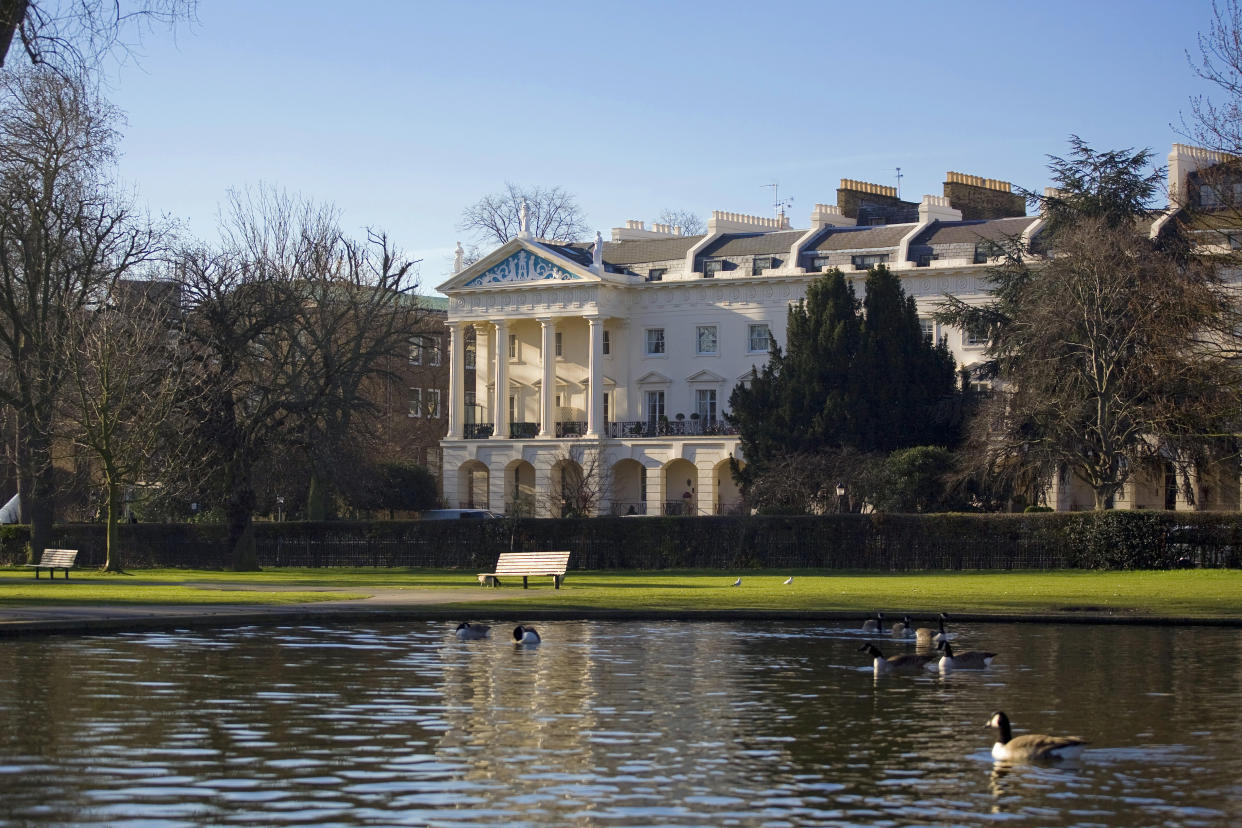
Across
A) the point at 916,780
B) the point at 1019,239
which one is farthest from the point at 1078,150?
the point at 916,780

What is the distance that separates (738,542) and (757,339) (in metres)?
34.4

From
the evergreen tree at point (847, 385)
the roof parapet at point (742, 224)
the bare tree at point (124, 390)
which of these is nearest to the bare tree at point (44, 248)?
the bare tree at point (124, 390)

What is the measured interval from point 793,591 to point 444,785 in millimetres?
23854

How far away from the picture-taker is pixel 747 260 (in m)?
82.8

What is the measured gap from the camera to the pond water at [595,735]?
10.9m

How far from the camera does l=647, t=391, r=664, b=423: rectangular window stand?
3351 inches

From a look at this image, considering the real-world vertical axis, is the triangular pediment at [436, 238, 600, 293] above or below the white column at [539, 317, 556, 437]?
above

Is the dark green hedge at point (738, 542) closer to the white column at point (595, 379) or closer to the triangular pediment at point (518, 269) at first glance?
the white column at point (595, 379)

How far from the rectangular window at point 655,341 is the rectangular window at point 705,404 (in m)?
3.18

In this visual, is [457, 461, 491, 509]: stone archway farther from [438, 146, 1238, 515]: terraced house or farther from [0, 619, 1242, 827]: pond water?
[0, 619, 1242, 827]: pond water

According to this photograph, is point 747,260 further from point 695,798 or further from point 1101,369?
point 695,798

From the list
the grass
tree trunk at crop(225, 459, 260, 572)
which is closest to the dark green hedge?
the grass

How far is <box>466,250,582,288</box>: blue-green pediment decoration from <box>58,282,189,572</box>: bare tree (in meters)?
36.6

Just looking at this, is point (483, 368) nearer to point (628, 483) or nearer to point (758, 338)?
point (628, 483)
